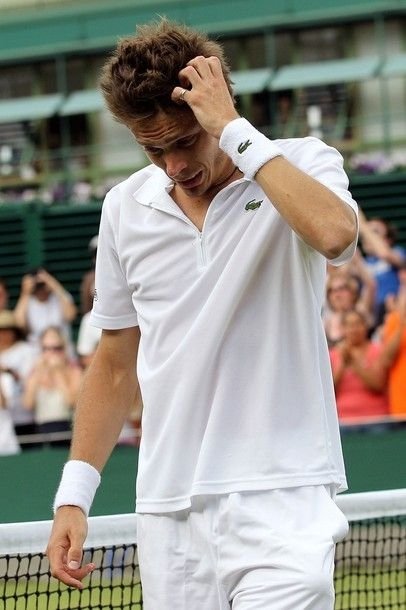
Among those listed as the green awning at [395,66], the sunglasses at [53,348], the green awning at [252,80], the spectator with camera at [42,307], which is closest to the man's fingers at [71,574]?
the sunglasses at [53,348]

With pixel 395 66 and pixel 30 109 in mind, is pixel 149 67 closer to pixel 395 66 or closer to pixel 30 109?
pixel 395 66

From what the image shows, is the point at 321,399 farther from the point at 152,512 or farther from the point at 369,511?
the point at 369,511

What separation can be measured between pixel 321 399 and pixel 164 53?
0.87 meters

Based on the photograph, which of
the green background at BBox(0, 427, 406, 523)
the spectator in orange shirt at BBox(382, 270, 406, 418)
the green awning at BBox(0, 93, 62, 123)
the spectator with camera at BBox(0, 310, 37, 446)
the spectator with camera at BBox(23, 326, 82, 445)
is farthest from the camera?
the green awning at BBox(0, 93, 62, 123)

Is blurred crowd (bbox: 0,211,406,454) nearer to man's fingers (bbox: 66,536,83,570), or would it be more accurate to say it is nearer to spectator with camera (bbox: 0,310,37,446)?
spectator with camera (bbox: 0,310,37,446)

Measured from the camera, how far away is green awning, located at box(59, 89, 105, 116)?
2744 cm

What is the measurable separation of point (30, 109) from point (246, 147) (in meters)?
25.7

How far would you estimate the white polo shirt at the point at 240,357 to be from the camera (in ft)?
11.5

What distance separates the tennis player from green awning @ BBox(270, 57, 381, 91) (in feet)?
76.8

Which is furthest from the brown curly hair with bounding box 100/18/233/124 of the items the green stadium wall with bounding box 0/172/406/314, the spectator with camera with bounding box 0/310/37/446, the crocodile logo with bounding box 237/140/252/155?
the green stadium wall with bounding box 0/172/406/314

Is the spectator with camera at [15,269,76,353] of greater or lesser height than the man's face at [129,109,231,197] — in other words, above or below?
above

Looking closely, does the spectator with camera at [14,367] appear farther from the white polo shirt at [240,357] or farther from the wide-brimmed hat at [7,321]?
the white polo shirt at [240,357]

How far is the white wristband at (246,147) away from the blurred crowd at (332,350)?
17.9 feet

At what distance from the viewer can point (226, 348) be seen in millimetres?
3533
